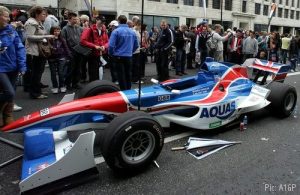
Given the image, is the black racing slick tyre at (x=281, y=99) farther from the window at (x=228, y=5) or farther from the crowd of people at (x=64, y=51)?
the window at (x=228, y=5)

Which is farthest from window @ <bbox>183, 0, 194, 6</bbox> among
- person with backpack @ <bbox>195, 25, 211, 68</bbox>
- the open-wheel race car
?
the open-wheel race car

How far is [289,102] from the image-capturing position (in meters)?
6.00

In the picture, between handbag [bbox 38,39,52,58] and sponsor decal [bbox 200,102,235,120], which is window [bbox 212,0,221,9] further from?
sponsor decal [bbox 200,102,235,120]

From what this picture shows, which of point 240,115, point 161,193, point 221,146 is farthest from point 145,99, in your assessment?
point 240,115

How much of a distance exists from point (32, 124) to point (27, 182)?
3.20ft

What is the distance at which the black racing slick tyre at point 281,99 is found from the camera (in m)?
5.73

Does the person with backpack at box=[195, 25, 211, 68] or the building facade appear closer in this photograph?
the person with backpack at box=[195, 25, 211, 68]

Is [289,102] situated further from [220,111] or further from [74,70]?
[74,70]

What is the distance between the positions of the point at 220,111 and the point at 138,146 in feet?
5.53

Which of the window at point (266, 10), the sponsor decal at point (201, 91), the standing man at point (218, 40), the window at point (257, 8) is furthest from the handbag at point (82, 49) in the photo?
the window at point (266, 10)

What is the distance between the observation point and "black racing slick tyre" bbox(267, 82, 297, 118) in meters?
5.73

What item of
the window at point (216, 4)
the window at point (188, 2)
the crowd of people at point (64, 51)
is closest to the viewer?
the crowd of people at point (64, 51)

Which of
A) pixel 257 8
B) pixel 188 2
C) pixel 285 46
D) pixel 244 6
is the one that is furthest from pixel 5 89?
pixel 257 8

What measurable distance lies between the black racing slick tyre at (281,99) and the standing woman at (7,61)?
4147 millimetres
